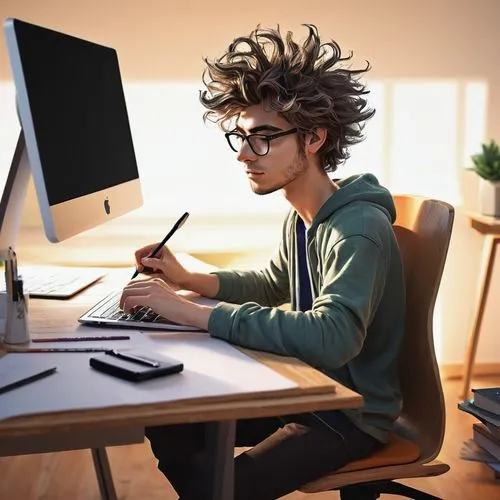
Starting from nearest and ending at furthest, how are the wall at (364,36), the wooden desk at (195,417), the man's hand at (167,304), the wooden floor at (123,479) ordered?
the wooden desk at (195,417) → the man's hand at (167,304) → the wooden floor at (123,479) → the wall at (364,36)

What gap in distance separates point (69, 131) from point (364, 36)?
6.56ft

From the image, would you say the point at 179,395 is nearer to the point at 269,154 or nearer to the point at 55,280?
the point at 269,154

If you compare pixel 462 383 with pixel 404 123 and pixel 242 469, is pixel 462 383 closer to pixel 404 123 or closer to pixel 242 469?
pixel 404 123

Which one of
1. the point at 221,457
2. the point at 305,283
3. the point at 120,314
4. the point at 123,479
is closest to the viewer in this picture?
the point at 221,457

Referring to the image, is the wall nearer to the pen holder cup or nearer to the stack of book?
the stack of book

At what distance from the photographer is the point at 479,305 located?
3322mm

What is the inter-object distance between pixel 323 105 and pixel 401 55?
1856 millimetres

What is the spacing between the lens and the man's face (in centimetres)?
162

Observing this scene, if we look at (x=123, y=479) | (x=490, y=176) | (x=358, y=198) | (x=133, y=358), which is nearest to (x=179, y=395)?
(x=133, y=358)

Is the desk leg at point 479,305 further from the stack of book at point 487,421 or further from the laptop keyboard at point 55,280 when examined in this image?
the laptop keyboard at point 55,280

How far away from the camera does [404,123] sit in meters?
3.46

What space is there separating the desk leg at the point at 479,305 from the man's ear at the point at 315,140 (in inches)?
68.5

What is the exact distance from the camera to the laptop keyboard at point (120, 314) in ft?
→ 5.05

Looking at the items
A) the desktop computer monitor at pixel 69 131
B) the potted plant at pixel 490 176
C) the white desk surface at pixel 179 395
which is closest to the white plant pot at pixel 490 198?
the potted plant at pixel 490 176
